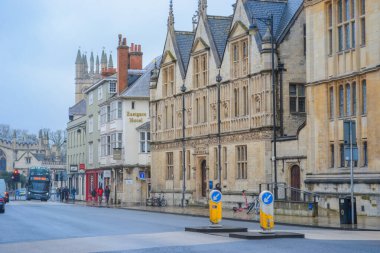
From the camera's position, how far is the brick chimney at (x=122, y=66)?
74812 mm

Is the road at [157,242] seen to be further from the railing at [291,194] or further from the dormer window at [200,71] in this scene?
the dormer window at [200,71]

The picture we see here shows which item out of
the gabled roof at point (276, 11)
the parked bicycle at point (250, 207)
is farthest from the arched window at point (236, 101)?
the parked bicycle at point (250, 207)

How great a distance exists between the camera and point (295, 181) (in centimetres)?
4412

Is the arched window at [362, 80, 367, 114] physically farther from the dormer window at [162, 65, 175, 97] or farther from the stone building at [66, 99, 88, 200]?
the stone building at [66, 99, 88, 200]

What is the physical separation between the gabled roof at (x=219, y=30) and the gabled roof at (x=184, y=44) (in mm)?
4605

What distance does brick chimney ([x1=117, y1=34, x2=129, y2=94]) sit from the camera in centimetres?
7481

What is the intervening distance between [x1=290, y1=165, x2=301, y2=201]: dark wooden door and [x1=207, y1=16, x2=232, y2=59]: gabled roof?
40.2 ft

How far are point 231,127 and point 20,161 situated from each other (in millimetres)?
133974

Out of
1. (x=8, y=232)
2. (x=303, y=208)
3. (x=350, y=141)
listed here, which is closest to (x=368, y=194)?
(x=303, y=208)

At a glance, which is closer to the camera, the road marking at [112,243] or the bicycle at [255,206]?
the road marking at [112,243]

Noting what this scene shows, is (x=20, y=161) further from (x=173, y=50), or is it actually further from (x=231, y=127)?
(x=231, y=127)

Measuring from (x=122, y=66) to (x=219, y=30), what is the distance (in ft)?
68.8

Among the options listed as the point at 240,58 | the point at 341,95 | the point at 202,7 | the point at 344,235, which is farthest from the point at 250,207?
the point at 202,7

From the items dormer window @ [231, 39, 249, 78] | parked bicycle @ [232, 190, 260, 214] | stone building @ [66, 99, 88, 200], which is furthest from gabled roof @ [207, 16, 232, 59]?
stone building @ [66, 99, 88, 200]
